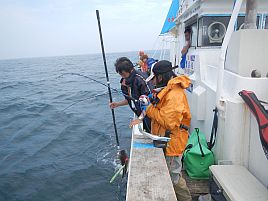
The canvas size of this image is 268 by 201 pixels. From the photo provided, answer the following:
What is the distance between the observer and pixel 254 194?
2.29 metres

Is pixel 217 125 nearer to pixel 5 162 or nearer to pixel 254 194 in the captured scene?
pixel 254 194

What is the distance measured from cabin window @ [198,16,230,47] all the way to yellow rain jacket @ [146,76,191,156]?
3.60m

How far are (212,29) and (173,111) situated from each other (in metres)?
4.04

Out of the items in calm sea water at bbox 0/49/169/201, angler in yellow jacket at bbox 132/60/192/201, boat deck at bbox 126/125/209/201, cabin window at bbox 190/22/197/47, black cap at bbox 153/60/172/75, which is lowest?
calm sea water at bbox 0/49/169/201

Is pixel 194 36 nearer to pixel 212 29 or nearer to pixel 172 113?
pixel 212 29

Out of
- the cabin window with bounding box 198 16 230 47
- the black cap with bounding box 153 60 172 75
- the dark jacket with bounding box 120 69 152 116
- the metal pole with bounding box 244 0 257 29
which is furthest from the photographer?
the cabin window with bounding box 198 16 230 47

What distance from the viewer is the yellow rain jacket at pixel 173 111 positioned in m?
2.52

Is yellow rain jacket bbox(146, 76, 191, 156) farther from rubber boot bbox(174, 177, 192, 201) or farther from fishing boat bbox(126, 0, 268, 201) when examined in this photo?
rubber boot bbox(174, 177, 192, 201)

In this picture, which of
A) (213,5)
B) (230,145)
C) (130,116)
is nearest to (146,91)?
(230,145)

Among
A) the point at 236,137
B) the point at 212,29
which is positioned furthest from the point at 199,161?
the point at 212,29

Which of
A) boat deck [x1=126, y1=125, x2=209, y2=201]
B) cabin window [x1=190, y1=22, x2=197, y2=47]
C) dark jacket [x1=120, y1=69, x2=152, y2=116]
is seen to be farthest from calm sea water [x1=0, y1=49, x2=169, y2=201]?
cabin window [x1=190, y1=22, x2=197, y2=47]

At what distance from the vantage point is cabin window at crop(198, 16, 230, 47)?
18.9ft

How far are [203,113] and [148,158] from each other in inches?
94.3

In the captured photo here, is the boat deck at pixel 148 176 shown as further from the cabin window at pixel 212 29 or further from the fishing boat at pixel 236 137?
the cabin window at pixel 212 29
